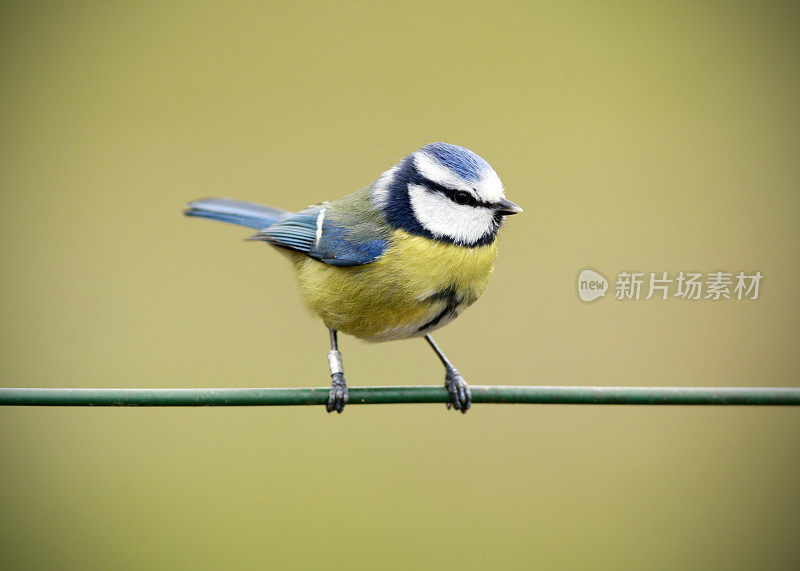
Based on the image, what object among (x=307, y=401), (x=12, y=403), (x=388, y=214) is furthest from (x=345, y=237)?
(x=12, y=403)

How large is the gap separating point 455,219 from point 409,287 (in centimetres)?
19

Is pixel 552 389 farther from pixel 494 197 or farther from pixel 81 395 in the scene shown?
pixel 81 395

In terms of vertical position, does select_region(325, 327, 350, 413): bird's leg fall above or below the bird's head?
below

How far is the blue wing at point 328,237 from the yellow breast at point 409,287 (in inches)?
1.1

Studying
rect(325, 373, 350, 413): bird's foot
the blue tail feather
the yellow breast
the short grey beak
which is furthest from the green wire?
the blue tail feather

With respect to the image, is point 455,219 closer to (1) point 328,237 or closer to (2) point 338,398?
(1) point 328,237

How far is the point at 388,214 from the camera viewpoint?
1.76 metres

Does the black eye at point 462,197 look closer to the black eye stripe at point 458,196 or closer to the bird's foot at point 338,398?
the black eye stripe at point 458,196

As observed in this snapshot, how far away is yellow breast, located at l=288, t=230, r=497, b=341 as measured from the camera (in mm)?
1669

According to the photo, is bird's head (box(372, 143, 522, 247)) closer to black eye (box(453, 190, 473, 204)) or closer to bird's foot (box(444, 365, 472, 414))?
black eye (box(453, 190, 473, 204))

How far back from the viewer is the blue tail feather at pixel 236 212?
2.18 meters

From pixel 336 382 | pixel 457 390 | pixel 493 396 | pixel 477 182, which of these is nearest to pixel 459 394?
pixel 457 390

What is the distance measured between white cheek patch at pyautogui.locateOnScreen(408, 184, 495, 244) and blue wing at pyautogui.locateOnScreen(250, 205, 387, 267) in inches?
4.8

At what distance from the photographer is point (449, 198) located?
66.5 inches
